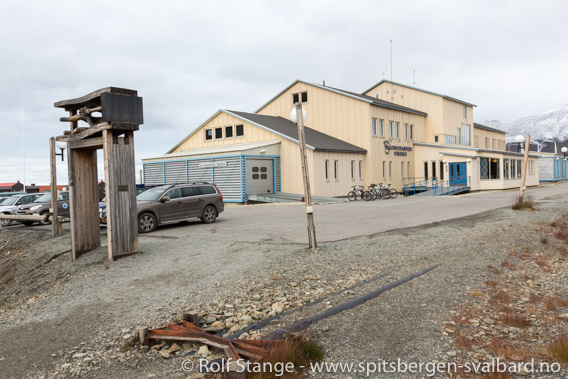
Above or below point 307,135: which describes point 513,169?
below

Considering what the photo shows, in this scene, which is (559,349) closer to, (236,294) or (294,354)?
(294,354)

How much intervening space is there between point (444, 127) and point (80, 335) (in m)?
42.5

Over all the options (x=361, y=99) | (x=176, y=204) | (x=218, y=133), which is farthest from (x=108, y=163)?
(x=361, y=99)

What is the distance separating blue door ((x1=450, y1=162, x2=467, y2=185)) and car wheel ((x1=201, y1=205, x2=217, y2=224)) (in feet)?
80.8

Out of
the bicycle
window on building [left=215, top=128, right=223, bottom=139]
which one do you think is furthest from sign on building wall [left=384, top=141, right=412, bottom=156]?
window on building [left=215, top=128, right=223, bottom=139]

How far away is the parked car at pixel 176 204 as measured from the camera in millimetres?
15648

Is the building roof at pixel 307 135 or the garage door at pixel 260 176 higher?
the building roof at pixel 307 135

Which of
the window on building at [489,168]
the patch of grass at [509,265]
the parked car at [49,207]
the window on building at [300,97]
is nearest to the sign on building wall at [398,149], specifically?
the window on building at [489,168]

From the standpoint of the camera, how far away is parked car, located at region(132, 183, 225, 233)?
51.3 ft

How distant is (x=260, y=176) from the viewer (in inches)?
1242

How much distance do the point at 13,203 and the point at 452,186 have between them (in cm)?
2974

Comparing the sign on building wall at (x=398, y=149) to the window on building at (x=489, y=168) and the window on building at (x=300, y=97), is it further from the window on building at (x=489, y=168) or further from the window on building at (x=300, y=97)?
the window on building at (x=300, y=97)

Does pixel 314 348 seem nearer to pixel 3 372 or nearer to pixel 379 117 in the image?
pixel 3 372

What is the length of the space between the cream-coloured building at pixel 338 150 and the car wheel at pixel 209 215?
12.1m
